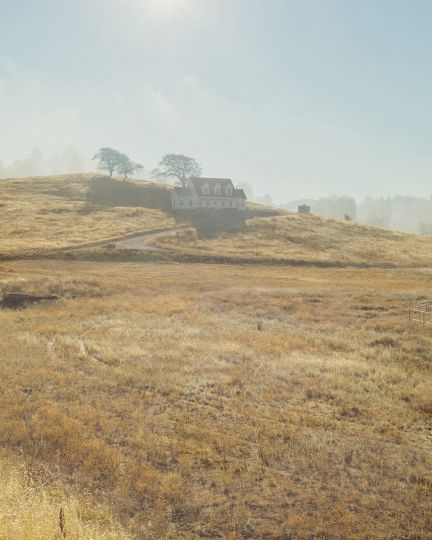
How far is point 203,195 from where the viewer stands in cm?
9819

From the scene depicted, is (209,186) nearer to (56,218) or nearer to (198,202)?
(198,202)

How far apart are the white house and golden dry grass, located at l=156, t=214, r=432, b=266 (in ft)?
42.8

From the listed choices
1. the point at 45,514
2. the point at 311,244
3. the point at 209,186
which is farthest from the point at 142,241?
the point at 45,514

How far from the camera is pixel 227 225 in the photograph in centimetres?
8569

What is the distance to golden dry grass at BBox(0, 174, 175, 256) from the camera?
212ft

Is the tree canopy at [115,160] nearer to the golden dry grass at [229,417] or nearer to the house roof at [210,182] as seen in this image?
the house roof at [210,182]

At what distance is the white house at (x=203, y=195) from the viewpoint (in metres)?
98.4

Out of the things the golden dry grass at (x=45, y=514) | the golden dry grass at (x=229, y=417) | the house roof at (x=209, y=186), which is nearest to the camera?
the golden dry grass at (x=45, y=514)

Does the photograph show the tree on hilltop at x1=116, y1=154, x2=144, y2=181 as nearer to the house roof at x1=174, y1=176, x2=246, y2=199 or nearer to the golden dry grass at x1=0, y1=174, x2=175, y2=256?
the golden dry grass at x1=0, y1=174, x2=175, y2=256

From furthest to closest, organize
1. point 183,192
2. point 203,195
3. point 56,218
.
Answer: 1. point 183,192
2. point 203,195
3. point 56,218

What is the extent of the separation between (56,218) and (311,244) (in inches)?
2092

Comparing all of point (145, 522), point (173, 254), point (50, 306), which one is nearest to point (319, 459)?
point (145, 522)

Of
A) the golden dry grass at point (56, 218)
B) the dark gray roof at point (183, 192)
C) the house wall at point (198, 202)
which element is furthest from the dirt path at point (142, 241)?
the dark gray roof at point (183, 192)

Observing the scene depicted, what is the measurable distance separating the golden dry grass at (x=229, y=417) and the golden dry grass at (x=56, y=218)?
1573 inches
